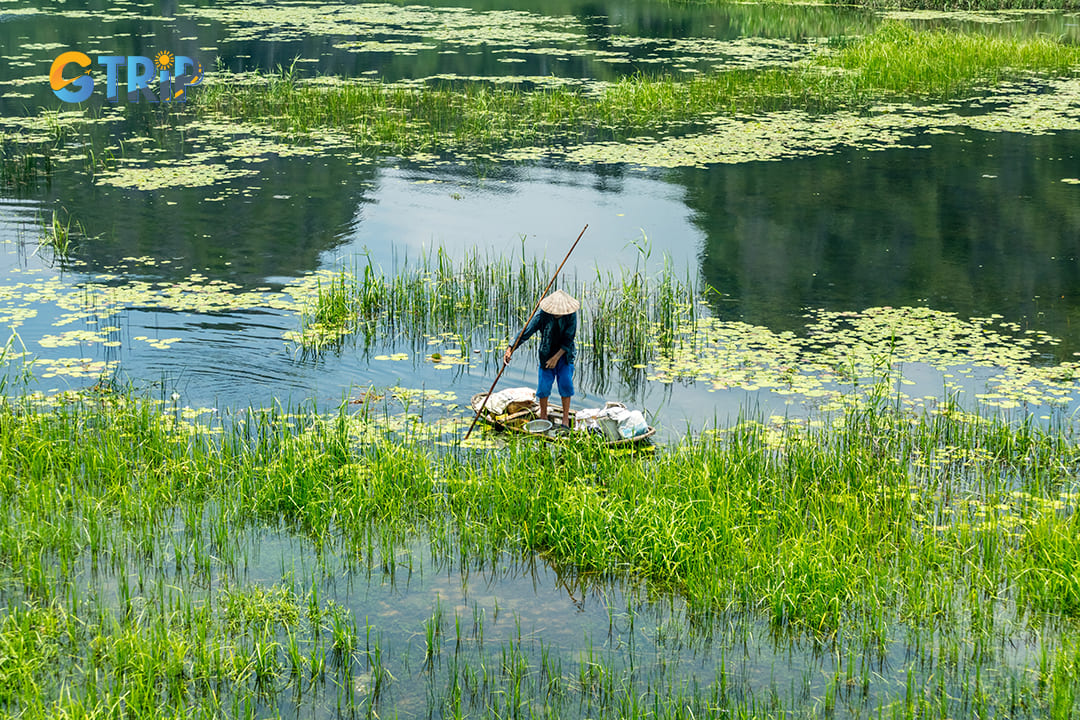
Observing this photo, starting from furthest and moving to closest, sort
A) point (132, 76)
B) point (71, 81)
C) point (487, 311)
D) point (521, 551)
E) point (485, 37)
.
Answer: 1. point (485, 37)
2. point (132, 76)
3. point (71, 81)
4. point (487, 311)
5. point (521, 551)

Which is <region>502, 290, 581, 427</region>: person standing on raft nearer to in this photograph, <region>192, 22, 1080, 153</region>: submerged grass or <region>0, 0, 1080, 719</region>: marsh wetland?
<region>0, 0, 1080, 719</region>: marsh wetland

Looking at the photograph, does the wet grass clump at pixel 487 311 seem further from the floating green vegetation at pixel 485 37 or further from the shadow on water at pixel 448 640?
the floating green vegetation at pixel 485 37

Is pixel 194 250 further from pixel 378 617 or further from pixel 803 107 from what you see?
pixel 803 107

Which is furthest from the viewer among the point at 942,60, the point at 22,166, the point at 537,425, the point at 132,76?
the point at 132,76

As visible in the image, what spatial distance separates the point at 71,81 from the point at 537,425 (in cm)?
1834

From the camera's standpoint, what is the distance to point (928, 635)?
17.8 ft

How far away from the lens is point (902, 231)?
1332 cm

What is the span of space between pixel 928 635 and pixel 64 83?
69.6 feet

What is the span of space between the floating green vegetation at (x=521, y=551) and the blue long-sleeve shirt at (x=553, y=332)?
0.84m

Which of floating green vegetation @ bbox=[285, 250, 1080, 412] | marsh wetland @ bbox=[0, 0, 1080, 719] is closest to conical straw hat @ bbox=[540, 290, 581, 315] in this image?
marsh wetland @ bbox=[0, 0, 1080, 719]

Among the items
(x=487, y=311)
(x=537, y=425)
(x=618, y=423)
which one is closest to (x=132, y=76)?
(x=487, y=311)

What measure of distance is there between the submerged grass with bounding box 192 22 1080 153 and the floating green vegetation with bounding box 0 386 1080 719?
35.4 ft

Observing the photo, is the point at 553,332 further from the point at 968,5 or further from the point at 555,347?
the point at 968,5

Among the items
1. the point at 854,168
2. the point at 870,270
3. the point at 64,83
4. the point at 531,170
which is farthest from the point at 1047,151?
the point at 64,83
